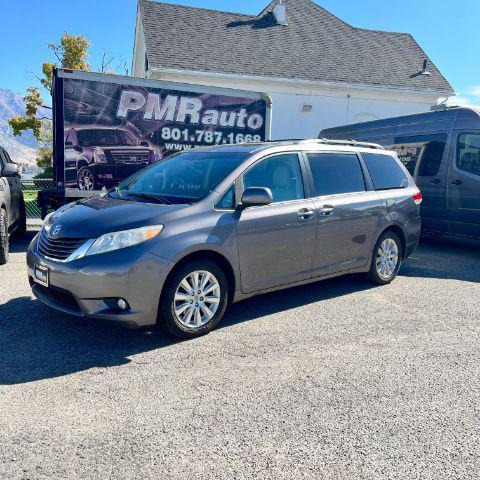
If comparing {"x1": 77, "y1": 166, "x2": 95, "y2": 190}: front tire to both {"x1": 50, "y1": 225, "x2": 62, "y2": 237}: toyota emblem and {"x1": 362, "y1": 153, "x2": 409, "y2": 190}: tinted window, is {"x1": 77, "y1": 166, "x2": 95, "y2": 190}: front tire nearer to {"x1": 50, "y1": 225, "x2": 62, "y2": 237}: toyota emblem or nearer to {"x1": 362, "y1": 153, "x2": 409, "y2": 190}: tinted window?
{"x1": 50, "y1": 225, "x2": 62, "y2": 237}: toyota emblem

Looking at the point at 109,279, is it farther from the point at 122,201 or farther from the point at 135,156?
the point at 135,156

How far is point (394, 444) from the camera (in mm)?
2834

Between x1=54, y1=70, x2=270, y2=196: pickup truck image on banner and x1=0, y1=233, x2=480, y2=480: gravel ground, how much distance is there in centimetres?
343

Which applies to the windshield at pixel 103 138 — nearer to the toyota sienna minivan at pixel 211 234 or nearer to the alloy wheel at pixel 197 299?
the toyota sienna minivan at pixel 211 234

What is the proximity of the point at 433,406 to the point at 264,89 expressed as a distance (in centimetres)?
1606

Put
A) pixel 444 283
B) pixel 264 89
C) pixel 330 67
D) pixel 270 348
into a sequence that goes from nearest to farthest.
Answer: pixel 270 348, pixel 444 283, pixel 264 89, pixel 330 67

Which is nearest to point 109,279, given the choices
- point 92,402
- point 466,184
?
point 92,402

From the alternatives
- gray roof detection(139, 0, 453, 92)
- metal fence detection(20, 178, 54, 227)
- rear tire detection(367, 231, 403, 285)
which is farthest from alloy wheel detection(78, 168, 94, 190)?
gray roof detection(139, 0, 453, 92)

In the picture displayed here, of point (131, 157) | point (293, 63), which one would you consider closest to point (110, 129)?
point (131, 157)

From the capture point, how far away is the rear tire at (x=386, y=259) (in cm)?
618

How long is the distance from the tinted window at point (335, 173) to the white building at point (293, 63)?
11561 millimetres

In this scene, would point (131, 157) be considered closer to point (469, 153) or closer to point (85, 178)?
point (85, 178)

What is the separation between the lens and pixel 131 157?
8.58 m

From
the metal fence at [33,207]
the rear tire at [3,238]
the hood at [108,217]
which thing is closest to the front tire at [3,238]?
the rear tire at [3,238]
